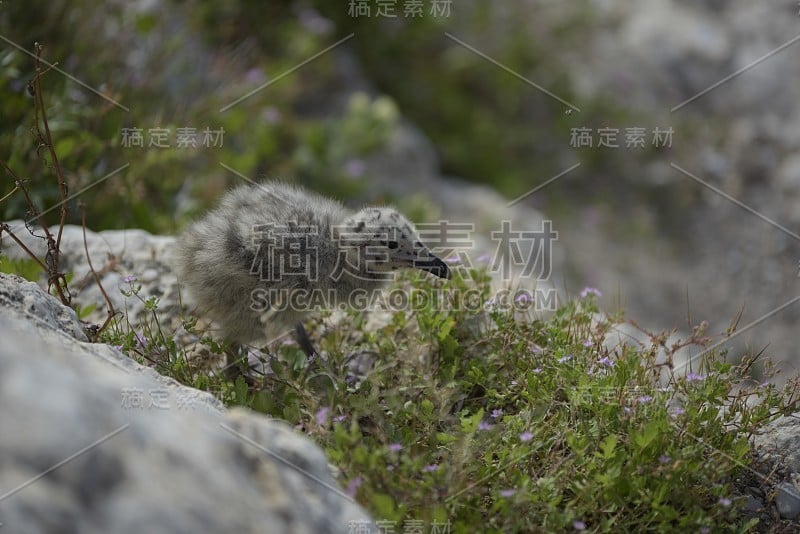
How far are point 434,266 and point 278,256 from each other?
71cm

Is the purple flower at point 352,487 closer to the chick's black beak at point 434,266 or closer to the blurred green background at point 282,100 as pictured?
the chick's black beak at point 434,266

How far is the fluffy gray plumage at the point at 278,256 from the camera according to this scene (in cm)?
338

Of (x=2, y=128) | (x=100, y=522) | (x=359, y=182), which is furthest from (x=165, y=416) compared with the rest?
(x=359, y=182)

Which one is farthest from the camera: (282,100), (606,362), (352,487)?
(282,100)

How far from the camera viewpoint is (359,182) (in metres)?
6.61

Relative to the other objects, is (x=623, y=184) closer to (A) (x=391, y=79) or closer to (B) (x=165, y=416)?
(A) (x=391, y=79)

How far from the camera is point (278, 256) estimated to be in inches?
133
